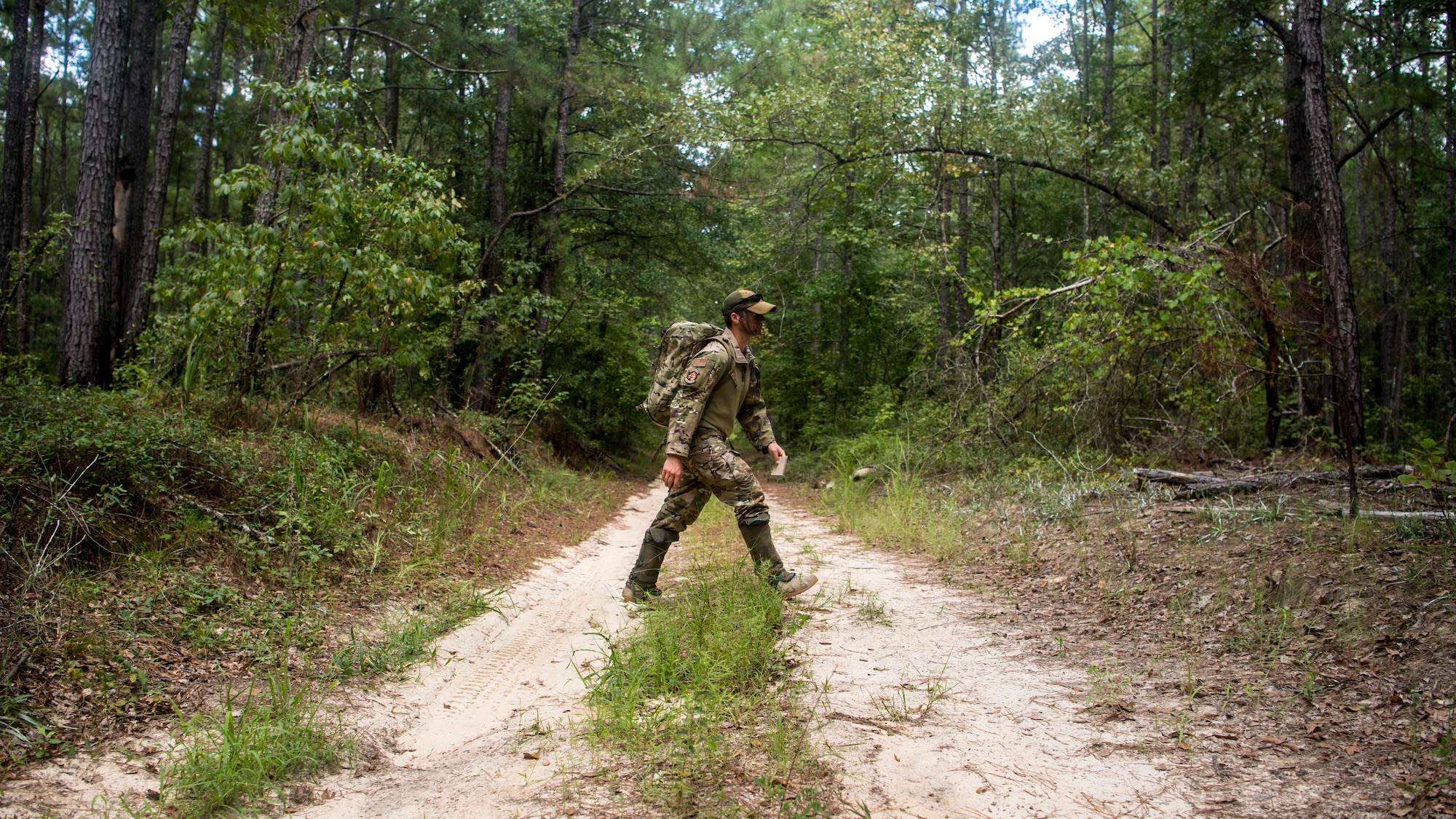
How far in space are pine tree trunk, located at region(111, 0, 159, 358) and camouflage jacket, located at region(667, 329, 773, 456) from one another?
7691 mm

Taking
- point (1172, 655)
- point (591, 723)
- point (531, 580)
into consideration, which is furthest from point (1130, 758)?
point (531, 580)

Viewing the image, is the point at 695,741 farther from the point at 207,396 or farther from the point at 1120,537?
the point at 207,396

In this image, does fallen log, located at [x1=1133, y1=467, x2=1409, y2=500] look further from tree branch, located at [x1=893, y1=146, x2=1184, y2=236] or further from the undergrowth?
the undergrowth

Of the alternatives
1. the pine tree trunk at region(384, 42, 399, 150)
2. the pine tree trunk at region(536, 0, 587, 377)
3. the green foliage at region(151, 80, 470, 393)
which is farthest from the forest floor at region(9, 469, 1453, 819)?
the pine tree trunk at region(384, 42, 399, 150)

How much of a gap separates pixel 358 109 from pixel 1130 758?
1548 centimetres

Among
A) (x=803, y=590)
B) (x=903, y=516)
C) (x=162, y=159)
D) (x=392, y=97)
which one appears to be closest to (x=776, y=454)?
(x=803, y=590)

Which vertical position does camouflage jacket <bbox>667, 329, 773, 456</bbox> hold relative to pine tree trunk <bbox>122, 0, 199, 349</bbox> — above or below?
below

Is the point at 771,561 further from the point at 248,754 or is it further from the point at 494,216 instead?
the point at 494,216

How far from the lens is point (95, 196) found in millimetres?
8352

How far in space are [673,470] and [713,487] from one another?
355 millimetres

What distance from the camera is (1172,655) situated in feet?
13.1

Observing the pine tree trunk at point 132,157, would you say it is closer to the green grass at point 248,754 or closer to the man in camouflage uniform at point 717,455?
the man in camouflage uniform at point 717,455

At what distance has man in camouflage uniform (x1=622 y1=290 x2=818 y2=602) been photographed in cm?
503

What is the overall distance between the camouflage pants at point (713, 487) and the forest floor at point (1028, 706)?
64cm
